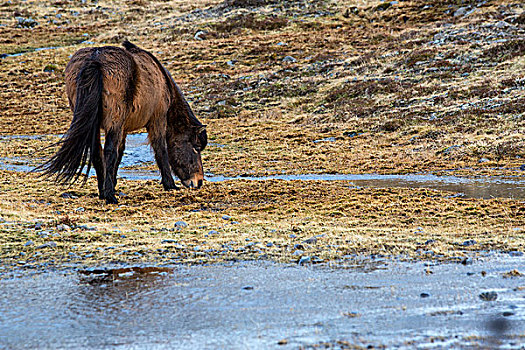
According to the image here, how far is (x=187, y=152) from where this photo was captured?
47.1ft

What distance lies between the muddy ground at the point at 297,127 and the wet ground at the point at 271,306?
0.62m

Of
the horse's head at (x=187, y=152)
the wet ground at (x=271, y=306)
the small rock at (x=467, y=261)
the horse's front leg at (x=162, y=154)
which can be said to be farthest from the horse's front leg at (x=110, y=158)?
the small rock at (x=467, y=261)

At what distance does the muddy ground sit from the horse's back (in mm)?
1856

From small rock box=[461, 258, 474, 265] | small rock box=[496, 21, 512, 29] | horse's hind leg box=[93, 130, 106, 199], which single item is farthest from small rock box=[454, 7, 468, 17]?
small rock box=[461, 258, 474, 265]

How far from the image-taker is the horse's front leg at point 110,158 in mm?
11633

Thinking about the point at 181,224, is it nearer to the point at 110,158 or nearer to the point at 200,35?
the point at 110,158

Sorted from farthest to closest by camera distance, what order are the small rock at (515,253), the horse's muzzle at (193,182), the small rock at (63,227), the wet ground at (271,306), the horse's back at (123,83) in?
1. the horse's muzzle at (193,182)
2. the horse's back at (123,83)
3. the small rock at (63,227)
4. the small rock at (515,253)
5. the wet ground at (271,306)

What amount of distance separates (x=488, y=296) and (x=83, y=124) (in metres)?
8.12

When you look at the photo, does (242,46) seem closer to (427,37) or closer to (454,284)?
(427,37)

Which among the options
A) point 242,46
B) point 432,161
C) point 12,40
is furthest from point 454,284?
point 12,40

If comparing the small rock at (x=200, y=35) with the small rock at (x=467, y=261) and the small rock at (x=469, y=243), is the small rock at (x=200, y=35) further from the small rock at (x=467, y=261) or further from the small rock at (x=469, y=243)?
the small rock at (x=467, y=261)

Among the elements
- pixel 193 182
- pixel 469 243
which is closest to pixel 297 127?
pixel 193 182

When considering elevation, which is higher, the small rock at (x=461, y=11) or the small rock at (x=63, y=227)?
the small rock at (x=461, y=11)

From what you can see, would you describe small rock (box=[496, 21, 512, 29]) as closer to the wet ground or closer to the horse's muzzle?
the horse's muzzle
